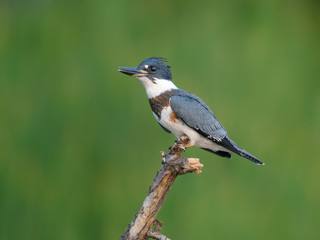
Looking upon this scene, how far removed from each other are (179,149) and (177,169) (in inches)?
10.6

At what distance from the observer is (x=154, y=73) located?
2.61m

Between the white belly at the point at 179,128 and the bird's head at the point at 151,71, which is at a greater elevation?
the bird's head at the point at 151,71

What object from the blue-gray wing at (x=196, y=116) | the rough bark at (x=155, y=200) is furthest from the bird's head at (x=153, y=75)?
the rough bark at (x=155, y=200)

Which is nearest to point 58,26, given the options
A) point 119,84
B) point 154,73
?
point 119,84

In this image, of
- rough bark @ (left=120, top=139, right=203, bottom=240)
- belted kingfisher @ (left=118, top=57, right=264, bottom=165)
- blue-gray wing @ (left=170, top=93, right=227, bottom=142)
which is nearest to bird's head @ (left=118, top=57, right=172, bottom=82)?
belted kingfisher @ (left=118, top=57, right=264, bottom=165)

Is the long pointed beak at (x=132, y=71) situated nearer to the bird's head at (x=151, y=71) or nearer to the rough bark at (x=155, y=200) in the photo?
the bird's head at (x=151, y=71)

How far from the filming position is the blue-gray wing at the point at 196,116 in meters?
2.44

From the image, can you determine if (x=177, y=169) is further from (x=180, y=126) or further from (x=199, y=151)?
(x=199, y=151)

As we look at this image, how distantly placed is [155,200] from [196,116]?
21.8 inches

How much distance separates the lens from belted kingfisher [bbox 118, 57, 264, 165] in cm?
246

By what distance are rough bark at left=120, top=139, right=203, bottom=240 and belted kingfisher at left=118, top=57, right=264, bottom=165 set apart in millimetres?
295

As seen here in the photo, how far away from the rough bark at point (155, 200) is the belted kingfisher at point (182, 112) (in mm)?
295

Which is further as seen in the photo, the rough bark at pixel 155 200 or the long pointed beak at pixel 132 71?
the long pointed beak at pixel 132 71

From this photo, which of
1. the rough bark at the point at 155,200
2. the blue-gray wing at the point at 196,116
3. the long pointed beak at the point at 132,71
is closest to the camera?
the rough bark at the point at 155,200
